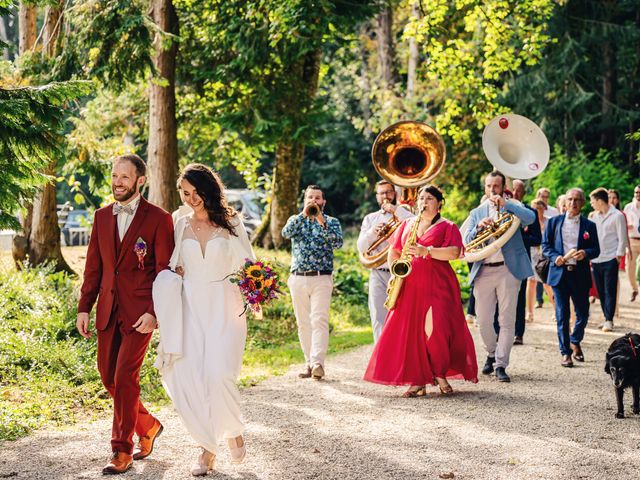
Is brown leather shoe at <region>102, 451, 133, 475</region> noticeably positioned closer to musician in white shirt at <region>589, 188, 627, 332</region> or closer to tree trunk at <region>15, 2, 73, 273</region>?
tree trunk at <region>15, 2, 73, 273</region>

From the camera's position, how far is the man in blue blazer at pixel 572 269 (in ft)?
37.7

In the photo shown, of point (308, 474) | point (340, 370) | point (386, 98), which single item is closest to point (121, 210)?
point (308, 474)

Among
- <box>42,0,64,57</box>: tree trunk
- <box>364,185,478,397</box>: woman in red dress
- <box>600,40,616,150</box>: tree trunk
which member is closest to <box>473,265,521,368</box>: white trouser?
<box>364,185,478,397</box>: woman in red dress

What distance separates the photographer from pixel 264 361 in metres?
12.2

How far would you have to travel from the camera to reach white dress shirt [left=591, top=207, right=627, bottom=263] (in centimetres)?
1466

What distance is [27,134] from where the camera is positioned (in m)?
7.71

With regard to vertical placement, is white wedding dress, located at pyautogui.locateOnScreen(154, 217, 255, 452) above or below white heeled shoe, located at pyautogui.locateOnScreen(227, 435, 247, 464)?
above

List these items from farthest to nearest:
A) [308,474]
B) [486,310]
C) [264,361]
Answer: [264,361], [486,310], [308,474]

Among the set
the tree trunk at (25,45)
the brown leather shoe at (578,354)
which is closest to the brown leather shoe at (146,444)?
the brown leather shoe at (578,354)

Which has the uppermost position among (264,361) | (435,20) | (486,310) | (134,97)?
(435,20)

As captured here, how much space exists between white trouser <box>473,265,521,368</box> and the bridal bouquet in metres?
4.63

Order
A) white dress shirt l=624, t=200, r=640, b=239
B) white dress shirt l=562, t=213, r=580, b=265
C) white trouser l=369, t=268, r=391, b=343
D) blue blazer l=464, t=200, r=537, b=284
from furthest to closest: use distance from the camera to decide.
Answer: white dress shirt l=624, t=200, r=640, b=239 → white dress shirt l=562, t=213, r=580, b=265 → white trouser l=369, t=268, r=391, b=343 → blue blazer l=464, t=200, r=537, b=284

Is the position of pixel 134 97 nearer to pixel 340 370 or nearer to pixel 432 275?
pixel 340 370

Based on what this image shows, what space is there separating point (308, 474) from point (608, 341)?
814 cm
